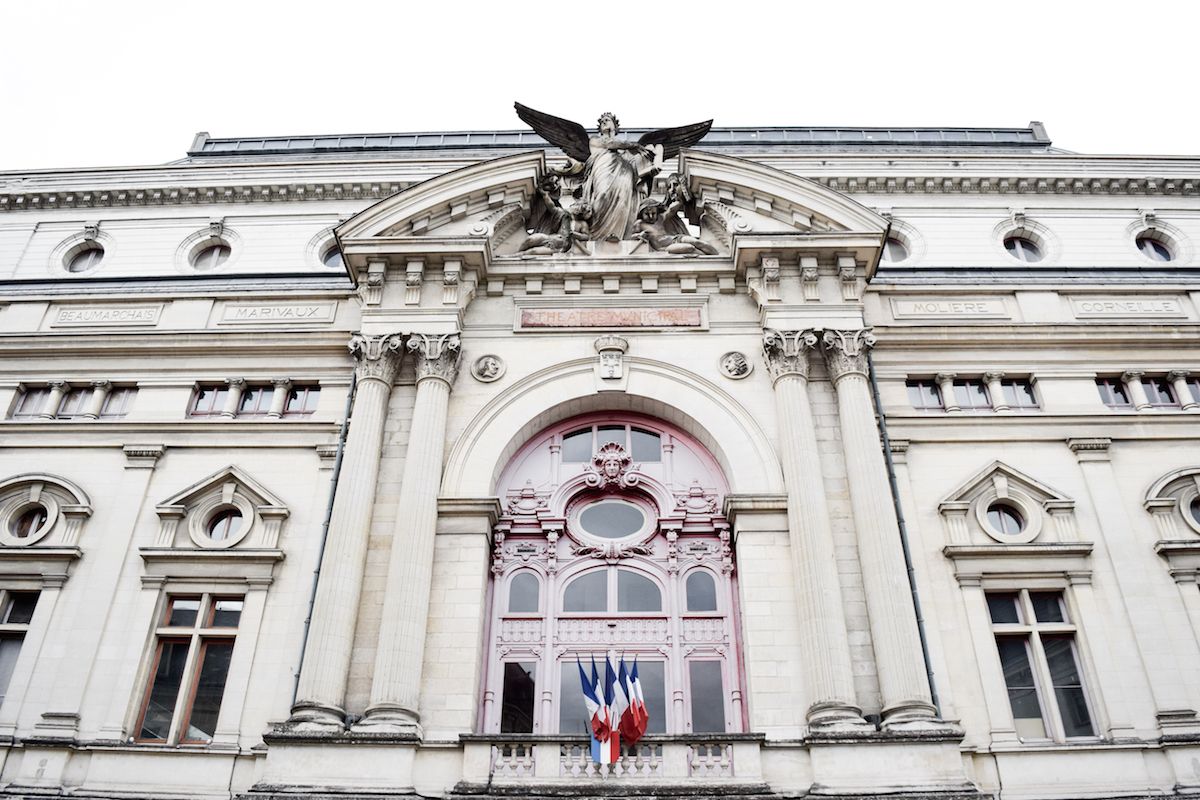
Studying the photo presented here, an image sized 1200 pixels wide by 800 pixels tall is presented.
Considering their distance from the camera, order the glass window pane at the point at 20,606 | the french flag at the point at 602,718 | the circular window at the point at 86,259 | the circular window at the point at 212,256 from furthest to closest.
Result: 1. the circular window at the point at 86,259
2. the circular window at the point at 212,256
3. the glass window pane at the point at 20,606
4. the french flag at the point at 602,718

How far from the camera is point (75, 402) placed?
21.5m

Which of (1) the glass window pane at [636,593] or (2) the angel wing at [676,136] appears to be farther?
(2) the angel wing at [676,136]

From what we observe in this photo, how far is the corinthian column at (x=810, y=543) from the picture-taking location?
15.8m

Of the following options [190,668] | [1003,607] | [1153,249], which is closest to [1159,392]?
[1003,607]

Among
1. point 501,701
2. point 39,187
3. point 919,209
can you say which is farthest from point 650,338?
point 39,187

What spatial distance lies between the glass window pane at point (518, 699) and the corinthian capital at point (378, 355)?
6.35m

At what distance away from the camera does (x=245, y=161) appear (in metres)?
30.5

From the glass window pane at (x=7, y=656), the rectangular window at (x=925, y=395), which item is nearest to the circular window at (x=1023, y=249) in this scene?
the rectangular window at (x=925, y=395)

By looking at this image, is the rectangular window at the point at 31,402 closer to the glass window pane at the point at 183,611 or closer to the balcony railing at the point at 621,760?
the glass window pane at the point at 183,611

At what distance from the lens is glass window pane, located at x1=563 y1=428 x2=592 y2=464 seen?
20062 millimetres

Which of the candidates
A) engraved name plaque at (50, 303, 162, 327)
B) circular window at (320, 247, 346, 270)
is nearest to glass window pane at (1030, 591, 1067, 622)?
circular window at (320, 247, 346, 270)

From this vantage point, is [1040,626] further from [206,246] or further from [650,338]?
[206,246]

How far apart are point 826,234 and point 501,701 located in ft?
38.2

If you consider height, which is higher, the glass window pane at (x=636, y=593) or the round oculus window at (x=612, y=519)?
the round oculus window at (x=612, y=519)
